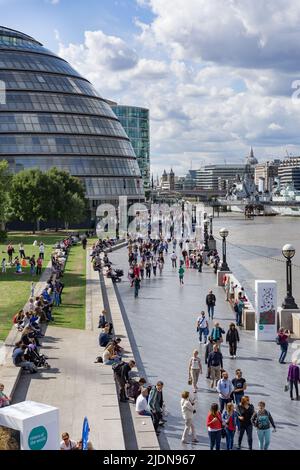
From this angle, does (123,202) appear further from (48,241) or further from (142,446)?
(142,446)

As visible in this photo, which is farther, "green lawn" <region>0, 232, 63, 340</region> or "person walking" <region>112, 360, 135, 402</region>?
"green lawn" <region>0, 232, 63, 340</region>

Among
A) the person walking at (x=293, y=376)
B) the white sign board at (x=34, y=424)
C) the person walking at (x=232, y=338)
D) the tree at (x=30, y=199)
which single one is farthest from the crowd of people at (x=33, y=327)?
the tree at (x=30, y=199)

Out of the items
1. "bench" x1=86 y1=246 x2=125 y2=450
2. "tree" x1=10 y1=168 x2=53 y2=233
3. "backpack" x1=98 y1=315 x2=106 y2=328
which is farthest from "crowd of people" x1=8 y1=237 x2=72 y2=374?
"tree" x1=10 y1=168 x2=53 y2=233

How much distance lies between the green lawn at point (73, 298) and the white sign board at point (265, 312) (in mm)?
6413

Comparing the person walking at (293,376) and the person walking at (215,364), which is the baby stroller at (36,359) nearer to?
the person walking at (215,364)

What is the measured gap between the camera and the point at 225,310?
30078 millimetres

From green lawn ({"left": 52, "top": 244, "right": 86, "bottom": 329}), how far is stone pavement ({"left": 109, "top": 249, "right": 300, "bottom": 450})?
2.02m

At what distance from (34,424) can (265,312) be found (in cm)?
1516

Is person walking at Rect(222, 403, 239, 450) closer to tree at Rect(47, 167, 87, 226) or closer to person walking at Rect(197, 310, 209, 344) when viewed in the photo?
person walking at Rect(197, 310, 209, 344)

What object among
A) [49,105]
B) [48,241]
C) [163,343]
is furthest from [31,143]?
[163,343]

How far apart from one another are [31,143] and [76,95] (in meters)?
11.2

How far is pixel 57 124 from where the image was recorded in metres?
90.9

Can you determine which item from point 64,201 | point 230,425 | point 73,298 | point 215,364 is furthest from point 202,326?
point 64,201

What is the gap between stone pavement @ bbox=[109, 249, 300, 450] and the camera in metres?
15.0
